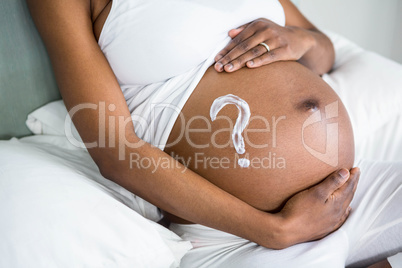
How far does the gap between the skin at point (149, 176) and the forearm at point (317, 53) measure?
16.8 inches

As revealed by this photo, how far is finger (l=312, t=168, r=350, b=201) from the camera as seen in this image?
78 centimetres

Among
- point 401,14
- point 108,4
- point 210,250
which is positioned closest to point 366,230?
point 210,250

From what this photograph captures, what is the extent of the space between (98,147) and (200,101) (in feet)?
0.79

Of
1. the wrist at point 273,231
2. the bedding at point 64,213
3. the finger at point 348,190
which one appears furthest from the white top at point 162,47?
the finger at point 348,190

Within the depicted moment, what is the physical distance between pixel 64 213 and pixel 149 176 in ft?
0.58

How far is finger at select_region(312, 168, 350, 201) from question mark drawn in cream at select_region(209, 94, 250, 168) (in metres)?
0.16

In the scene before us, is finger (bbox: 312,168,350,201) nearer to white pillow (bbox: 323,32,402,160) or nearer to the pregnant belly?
the pregnant belly

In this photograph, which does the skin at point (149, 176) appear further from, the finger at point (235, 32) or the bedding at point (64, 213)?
the finger at point (235, 32)

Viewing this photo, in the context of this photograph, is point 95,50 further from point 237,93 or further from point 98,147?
point 237,93

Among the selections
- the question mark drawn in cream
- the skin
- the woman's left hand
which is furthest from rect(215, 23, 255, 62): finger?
the skin

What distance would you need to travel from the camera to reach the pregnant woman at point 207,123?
77cm

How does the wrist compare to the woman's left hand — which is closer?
the wrist

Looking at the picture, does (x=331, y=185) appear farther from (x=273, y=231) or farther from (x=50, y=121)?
(x=50, y=121)

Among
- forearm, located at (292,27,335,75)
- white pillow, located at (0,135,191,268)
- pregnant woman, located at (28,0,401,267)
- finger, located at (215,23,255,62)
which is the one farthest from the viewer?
forearm, located at (292,27,335,75)
